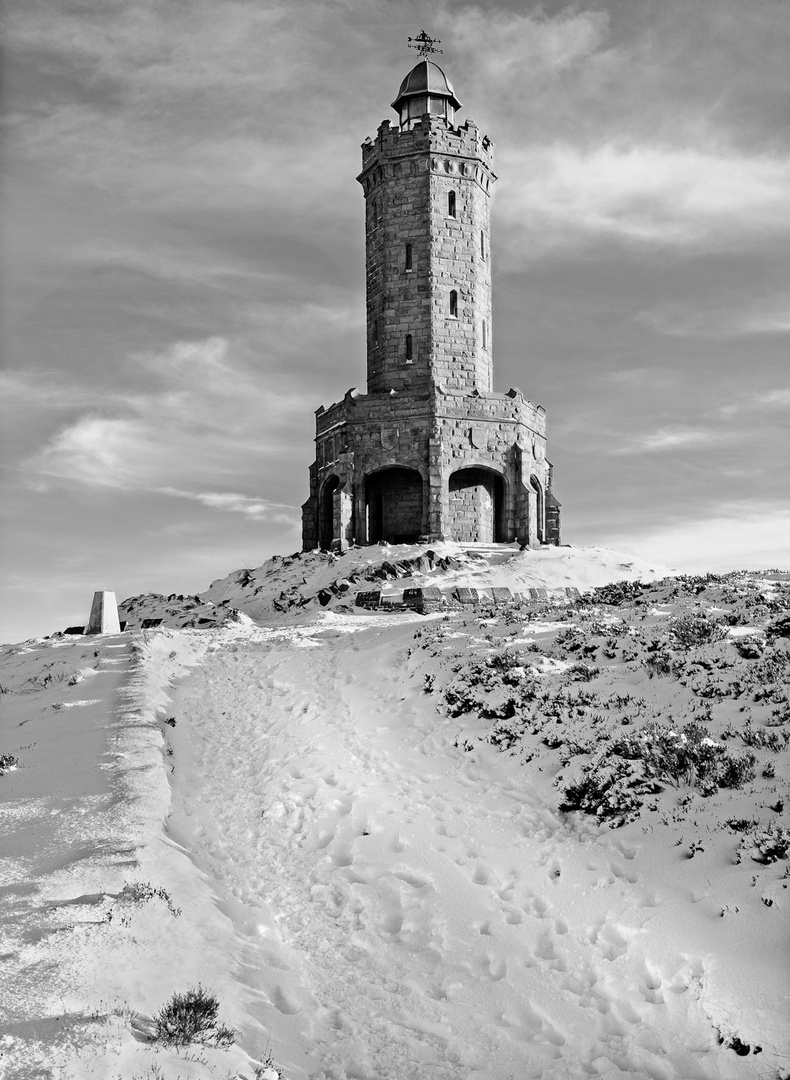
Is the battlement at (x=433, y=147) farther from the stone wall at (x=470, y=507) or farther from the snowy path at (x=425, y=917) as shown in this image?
the snowy path at (x=425, y=917)

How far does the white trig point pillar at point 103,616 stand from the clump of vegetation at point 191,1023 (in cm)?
1945

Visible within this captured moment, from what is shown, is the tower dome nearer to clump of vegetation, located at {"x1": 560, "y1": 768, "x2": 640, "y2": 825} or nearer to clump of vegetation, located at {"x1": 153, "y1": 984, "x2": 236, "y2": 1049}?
clump of vegetation, located at {"x1": 560, "y1": 768, "x2": 640, "y2": 825}

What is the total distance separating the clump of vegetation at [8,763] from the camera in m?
11.5

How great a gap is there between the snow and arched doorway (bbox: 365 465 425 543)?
889 inches

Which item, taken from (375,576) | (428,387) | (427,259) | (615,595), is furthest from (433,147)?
(615,595)

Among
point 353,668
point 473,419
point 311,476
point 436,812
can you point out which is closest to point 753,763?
point 436,812

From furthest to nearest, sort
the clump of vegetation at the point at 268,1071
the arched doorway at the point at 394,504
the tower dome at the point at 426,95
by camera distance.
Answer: the tower dome at the point at 426,95
the arched doorway at the point at 394,504
the clump of vegetation at the point at 268,1071

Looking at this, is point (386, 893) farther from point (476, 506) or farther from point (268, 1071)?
point (476, 506)

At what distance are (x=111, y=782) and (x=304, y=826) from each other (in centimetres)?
264

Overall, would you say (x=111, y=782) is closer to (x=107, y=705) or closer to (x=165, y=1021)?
(x=107, y=705)

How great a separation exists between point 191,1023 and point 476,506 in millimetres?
32606

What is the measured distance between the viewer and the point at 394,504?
38.4 meters

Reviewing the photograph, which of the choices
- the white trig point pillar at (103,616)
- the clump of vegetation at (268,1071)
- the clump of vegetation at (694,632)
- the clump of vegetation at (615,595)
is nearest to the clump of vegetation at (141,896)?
the clump of vegetation at (268,1071)

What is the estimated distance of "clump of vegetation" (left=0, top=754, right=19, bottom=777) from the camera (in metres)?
11.5
